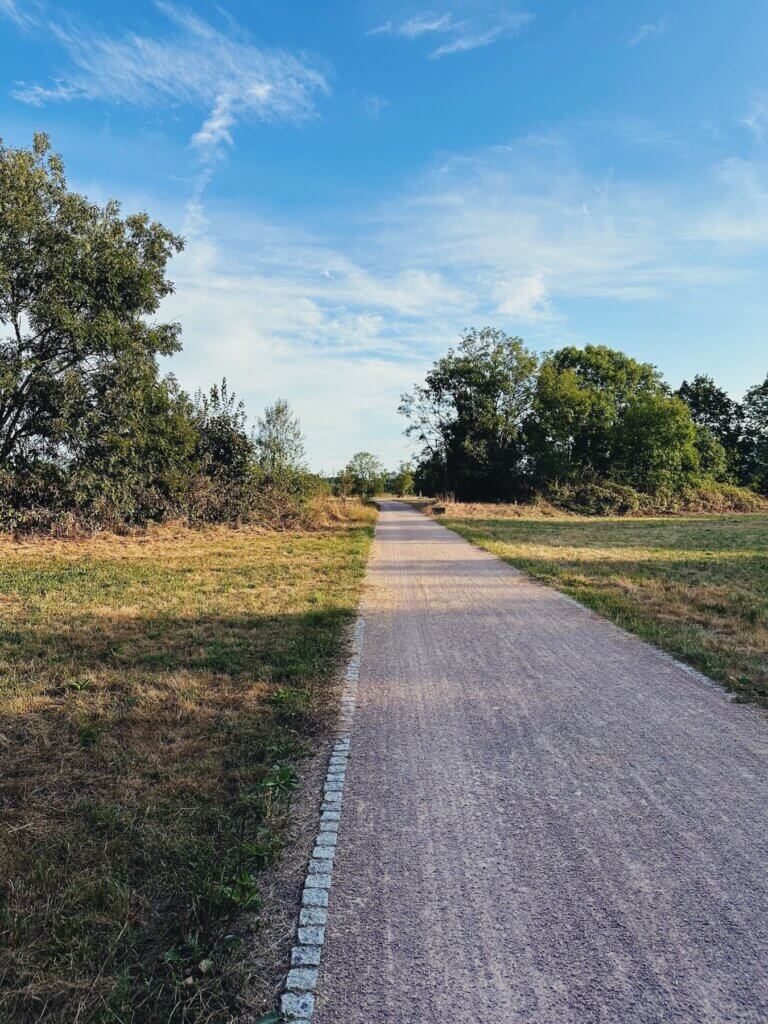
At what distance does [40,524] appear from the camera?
1562 centimetres

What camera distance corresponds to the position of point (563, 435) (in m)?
39.4

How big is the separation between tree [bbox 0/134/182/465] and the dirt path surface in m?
14.2

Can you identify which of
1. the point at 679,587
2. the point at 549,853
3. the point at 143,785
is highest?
the point at 679,587

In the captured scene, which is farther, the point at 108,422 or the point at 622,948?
the point at 108,422

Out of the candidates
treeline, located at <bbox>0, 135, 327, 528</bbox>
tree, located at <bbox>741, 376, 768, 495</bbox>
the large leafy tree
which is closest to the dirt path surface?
treeline, located at <bbox>0, 135, 327, 528</bbox>

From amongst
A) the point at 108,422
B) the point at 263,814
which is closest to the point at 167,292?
the point at 108,422

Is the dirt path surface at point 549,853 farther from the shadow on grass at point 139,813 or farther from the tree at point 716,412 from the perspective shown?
the tree at point 716,412

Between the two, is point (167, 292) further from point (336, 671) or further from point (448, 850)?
point (448, 850)

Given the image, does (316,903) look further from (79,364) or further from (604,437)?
(604,437)

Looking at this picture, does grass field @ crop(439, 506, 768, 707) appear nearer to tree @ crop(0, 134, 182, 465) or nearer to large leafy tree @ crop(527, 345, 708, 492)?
tree @ crop(0, 134, 182, 465)

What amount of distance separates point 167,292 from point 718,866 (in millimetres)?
19923

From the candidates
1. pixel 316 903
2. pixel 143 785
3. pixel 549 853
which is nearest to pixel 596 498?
pixel 549 853

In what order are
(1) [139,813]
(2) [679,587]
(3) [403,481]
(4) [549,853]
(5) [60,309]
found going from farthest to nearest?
(3) [403,481] < (5) [60,309] < (2) [679,587] < (1) [139,813] < (4) [549,853]

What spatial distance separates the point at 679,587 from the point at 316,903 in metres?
8.39
